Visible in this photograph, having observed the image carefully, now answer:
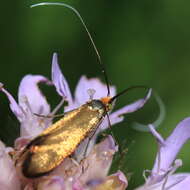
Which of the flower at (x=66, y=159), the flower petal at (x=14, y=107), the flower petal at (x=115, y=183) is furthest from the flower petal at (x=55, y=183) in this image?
the flower petal at (x=14, y=107)

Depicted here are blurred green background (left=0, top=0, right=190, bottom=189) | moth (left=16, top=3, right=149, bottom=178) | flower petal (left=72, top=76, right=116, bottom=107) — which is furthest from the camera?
blurred green background (left=0, top=0, right=190, bottom=189)

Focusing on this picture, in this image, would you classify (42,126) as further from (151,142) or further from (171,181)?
(151,142)

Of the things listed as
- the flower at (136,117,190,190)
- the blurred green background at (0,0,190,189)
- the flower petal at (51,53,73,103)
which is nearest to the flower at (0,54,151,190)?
the flower petal at (51,53,73,103)

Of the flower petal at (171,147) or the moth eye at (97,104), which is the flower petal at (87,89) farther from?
the flower petal at (171,147)

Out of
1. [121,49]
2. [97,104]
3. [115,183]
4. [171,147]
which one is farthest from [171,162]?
[121,49]

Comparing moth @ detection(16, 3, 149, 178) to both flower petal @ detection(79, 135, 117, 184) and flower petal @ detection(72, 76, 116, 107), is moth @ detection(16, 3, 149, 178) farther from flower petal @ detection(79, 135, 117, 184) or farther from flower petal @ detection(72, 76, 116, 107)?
flower petal @ detection(72, 76, 116, 107)

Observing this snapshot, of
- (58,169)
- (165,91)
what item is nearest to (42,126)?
(58,169)

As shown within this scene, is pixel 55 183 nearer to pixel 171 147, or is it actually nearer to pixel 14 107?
pixel 14 107
